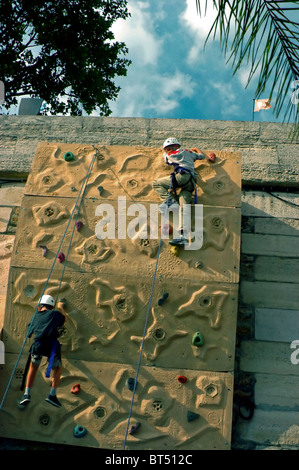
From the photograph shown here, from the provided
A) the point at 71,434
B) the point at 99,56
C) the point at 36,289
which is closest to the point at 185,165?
the point at 36,289

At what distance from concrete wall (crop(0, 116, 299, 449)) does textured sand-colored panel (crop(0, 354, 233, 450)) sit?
360mm

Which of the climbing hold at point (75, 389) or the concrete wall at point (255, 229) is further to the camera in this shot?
the concrete wall at point (255, 229)

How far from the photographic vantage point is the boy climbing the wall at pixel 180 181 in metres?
6.42

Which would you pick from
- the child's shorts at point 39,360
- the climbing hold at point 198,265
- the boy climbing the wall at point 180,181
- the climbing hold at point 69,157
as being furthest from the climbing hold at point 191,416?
the climbing hold at point 69,157

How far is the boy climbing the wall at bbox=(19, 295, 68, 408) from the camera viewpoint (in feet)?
18.6

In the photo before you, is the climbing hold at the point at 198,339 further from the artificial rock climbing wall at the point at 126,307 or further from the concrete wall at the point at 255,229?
the concrete wall at the point at 255,229

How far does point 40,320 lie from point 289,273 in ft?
9.80

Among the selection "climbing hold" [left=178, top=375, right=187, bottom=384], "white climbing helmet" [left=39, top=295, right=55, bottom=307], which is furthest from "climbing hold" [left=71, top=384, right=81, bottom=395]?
"climbing hold" [left=178, top=375, right=187, bottom=384]

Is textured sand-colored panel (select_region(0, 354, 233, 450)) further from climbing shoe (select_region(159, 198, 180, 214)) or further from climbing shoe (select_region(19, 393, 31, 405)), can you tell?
climbing shoe (select_region(159, 198, 180, 214))

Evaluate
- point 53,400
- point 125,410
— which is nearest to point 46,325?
point 53,400

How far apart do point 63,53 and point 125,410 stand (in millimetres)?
11088

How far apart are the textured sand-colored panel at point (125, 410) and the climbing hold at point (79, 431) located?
1.5 inches

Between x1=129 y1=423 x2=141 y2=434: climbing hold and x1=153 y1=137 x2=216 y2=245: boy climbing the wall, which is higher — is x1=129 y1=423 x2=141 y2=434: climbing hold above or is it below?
below
